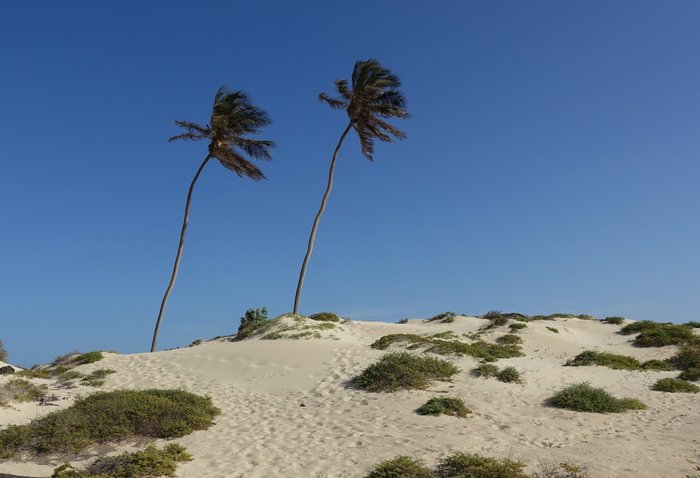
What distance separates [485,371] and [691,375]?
7313 millimetres

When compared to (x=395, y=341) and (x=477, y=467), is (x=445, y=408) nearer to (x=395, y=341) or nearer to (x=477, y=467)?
(x=477, y=467)

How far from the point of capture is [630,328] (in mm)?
28734

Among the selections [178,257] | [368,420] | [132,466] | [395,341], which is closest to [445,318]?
[395,341]

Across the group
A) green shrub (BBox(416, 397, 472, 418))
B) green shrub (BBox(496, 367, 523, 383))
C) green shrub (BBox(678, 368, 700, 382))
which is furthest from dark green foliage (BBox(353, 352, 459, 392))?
green shrub (BBox(678, 368, 700, 382))

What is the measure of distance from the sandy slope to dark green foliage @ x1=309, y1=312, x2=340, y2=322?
30.0ft

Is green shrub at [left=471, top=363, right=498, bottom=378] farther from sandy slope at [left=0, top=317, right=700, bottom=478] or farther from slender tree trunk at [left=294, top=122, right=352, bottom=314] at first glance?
slender tree trunk at [left=294, top=122, right=352, bottom=314]

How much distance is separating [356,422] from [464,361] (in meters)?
7.17

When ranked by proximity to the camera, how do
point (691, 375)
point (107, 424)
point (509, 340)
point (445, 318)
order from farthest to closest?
1. point (445, 318)
2. point (509, 340)
3. point (691, 375)
4. point (107, 424)

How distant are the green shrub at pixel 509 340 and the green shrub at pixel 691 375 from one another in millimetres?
8717

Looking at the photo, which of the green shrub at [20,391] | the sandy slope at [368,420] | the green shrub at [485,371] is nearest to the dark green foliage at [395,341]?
the sandy slope at [368,420]

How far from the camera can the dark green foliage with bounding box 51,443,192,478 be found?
8359mm

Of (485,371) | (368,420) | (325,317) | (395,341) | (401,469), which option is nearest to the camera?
(401,469)

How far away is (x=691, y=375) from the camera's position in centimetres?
1582

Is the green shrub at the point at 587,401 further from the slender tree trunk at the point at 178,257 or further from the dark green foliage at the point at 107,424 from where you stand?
the slender tree trunk at the point at 178,257
